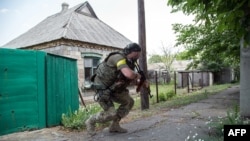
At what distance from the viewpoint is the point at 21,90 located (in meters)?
6.04

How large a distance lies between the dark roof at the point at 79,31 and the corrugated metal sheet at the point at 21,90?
746cm

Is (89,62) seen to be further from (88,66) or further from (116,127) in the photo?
(116,127)

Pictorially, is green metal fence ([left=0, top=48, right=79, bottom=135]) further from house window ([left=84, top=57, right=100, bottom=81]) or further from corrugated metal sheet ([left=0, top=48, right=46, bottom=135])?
house window ([left=84, top=57, right=100, bottom=81])

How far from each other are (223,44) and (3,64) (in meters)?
7.41

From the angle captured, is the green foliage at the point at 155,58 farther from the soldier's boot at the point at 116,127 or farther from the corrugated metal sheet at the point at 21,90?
the soldier's boot at the point at 116,127

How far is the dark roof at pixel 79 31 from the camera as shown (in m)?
14.8

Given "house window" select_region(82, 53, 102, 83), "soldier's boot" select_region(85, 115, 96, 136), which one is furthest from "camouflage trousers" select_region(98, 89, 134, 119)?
"house window" select_region(82, 53, 102, 83)

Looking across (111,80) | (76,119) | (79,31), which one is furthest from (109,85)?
(79,31)

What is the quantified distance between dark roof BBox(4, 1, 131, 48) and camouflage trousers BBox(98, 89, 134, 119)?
9.20 m

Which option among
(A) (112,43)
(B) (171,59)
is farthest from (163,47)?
(A) (112,43)

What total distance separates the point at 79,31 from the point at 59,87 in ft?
29.5

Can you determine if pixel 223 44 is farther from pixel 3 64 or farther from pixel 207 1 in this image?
pixel 3 64

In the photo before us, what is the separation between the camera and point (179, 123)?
5.98 meters

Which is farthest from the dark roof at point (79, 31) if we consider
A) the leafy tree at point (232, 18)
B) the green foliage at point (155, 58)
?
the green foliage at point (155, 58)
